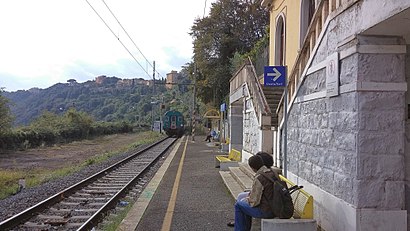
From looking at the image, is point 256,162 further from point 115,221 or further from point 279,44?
point 279,44

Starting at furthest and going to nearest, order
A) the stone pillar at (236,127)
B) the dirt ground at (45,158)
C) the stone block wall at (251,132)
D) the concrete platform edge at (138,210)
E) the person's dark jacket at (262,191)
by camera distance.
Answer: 1. the dirt ground at (45,158)
2. the stone pillar at (236,127)
3. the stone block wall at (251,132)
4. the concrete platform edge at (138,210)
5. the person's dark jacket at (262,191)

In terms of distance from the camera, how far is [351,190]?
522 centimetres

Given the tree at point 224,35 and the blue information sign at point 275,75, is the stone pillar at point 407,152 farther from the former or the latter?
the tree at point 224,35

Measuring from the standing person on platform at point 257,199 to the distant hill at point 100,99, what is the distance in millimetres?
86084

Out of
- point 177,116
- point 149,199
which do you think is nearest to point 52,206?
point 149,199

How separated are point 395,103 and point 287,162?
3.62 m

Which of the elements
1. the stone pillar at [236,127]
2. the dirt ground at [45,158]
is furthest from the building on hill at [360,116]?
the dirt ground at [45,158]

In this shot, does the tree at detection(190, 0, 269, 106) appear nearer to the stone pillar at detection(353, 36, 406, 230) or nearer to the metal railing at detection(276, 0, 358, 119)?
the metal railing at detection(276, 0, 358, 119)

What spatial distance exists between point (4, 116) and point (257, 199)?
35211 millimetres

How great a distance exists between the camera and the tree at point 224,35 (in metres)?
40.1

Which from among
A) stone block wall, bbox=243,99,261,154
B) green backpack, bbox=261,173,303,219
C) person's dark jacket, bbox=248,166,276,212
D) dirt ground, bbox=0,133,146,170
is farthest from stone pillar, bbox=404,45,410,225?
dirt ground, bbox=0,133,146,170

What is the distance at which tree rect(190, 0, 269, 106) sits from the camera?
40.1 m

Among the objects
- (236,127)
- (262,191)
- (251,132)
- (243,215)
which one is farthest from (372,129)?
(236,127)

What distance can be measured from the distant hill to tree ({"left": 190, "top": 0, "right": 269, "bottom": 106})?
166 feet
